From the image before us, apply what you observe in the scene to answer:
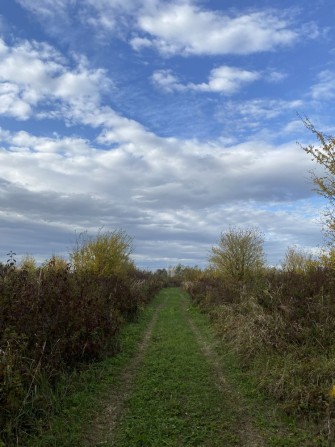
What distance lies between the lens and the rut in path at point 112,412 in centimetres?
566

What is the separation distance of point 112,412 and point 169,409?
96cm

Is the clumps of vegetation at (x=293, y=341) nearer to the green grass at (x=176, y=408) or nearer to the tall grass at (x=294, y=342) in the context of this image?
the tall grass at (x=294, y=342)

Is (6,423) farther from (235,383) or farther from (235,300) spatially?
(235,300)

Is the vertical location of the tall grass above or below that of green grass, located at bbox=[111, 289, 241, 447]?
above

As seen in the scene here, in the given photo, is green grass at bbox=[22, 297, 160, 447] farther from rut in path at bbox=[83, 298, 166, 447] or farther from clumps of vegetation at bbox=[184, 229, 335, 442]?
clumps of vegetation at bbox=[184, 229, 335, 442]

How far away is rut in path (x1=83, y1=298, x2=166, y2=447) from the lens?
5656 mm

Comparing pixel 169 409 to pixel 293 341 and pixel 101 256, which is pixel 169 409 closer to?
pixel 293 341

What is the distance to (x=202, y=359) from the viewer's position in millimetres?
10430

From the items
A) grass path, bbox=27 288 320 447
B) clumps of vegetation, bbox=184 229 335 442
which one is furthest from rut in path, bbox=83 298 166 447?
clumps of vegetation, bbox=184 229 335 442

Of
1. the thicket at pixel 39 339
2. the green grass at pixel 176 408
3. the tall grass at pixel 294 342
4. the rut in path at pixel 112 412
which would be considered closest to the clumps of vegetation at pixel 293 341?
the tall grass at pixel 294 342

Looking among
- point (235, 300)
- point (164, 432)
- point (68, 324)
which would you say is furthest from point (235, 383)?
point (235, 300)

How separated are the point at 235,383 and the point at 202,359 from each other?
7.25 feet

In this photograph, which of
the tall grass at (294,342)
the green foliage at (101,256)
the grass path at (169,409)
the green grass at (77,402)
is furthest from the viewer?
the green foliage at (101,256)

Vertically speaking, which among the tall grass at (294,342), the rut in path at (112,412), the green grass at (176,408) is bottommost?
the rut in path at (112,412)
